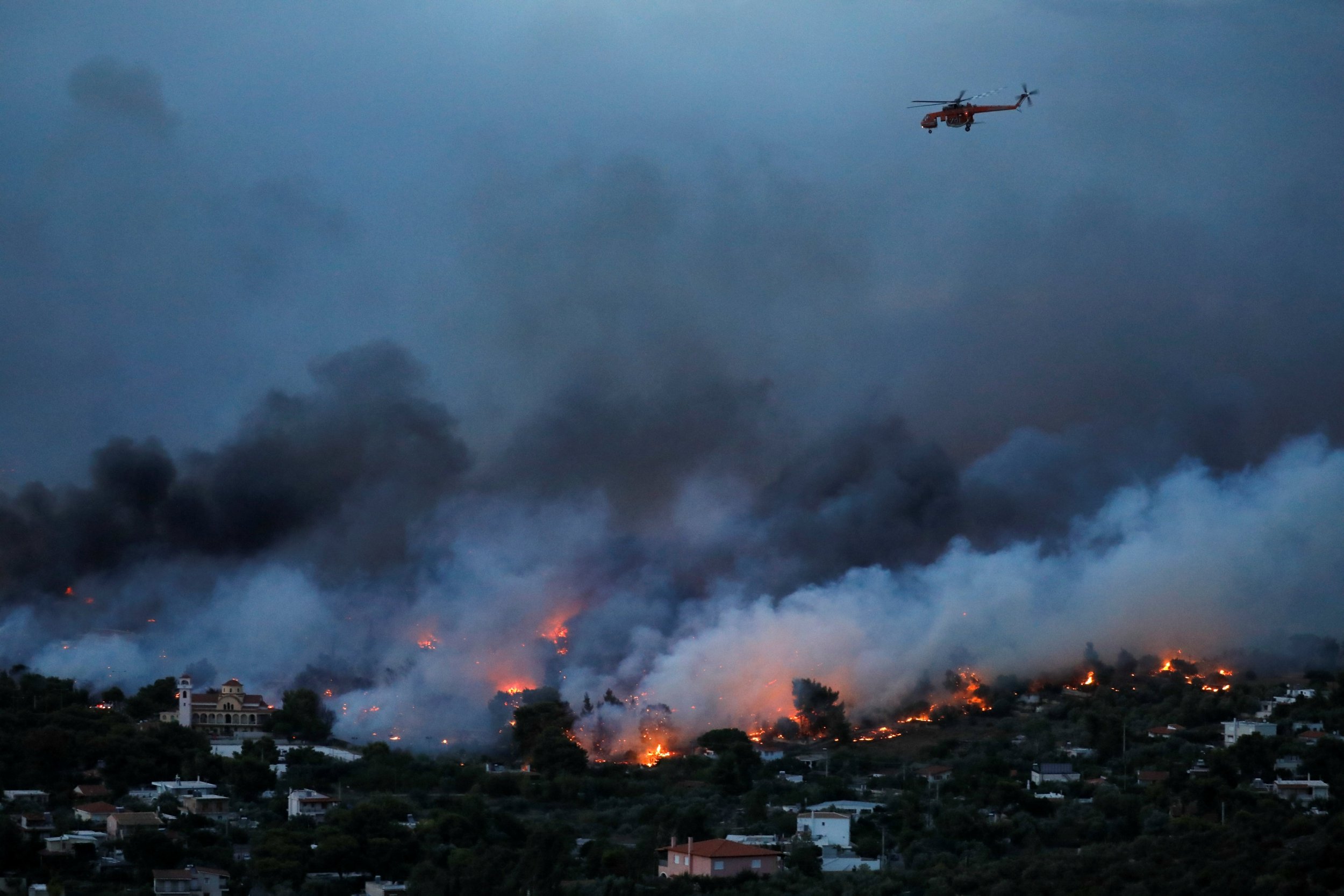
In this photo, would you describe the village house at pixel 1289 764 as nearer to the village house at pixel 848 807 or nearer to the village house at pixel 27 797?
the village house at pixel 848 807

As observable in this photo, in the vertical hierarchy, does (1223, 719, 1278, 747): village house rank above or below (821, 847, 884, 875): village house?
above

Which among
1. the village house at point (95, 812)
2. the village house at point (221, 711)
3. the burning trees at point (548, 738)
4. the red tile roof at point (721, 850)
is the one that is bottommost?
the red tile roof at point (721, 850)

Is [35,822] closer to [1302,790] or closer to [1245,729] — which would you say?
[1302,790]

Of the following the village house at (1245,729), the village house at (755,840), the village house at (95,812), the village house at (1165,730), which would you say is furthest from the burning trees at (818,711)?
the village house at (95,812)

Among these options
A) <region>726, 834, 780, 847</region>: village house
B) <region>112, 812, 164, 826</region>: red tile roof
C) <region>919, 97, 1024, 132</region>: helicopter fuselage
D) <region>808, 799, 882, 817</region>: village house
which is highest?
<region>919, 97, 1024, 132</region>: helicopter fuselage

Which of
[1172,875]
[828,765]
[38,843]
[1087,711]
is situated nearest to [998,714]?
[1087,711]

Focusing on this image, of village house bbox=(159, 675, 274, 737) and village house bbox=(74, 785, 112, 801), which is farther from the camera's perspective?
village house bbox=(159, 675, 274, 737)

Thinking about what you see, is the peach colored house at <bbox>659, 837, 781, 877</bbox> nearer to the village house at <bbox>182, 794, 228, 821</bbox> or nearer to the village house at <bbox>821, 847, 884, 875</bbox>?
the village house at <bbox>821, 847, 884, 875</bbox>

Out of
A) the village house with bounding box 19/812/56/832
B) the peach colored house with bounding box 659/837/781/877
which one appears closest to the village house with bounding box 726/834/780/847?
the peach colored house with bounding box 659/837/781/877
